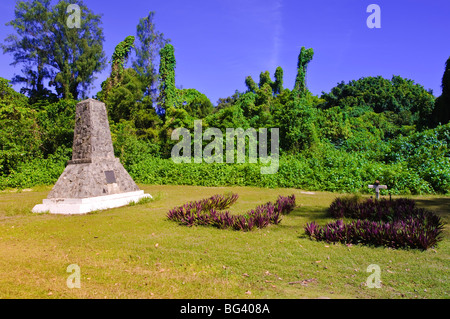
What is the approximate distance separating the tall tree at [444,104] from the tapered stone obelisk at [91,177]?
2352cm

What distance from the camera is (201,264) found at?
4648 mm

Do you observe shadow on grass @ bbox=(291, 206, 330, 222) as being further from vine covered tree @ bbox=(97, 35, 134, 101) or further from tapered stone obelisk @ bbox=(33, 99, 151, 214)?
vine covered tree @ bbox=(97, 35, 134, 101)

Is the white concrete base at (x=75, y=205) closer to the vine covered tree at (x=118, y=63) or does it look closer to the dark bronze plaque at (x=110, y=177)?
the dark bronze plaque at (x=110, y=177)

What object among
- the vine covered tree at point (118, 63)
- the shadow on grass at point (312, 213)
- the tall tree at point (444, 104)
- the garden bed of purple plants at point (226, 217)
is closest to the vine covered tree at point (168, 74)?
the vine covered tree at point (118, 63)

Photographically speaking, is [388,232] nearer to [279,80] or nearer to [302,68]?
[302,68]

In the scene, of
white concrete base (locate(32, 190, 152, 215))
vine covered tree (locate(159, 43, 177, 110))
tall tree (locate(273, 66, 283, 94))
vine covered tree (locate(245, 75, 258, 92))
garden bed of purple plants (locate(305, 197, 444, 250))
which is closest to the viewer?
garden bed of purple plants (locate(305, 197, 444, 250))

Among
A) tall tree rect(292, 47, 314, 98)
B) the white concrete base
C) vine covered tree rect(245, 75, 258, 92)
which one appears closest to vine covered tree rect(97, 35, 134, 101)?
vine covered tree rect(245, 75, 258, 92)

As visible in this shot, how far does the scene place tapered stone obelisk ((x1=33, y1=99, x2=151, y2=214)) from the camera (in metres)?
9.74

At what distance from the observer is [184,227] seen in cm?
732

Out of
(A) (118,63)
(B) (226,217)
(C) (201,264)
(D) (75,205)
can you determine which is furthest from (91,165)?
(A) (118,63)

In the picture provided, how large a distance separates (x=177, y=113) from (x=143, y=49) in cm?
1156

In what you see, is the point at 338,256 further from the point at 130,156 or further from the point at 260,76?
the point at 260,76

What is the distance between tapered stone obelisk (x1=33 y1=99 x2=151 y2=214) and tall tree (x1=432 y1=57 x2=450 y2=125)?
23.5 metres
